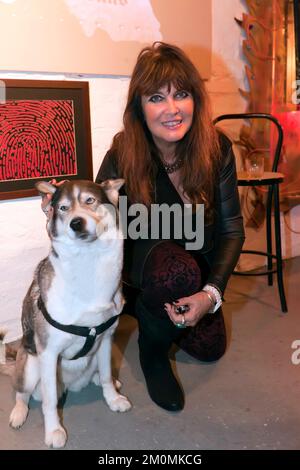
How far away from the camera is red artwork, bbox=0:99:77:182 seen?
64.0 inches

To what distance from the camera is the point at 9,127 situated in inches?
63.8

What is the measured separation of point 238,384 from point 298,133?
1.54m

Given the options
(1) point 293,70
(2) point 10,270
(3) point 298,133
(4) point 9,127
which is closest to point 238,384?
(2) point 10,270

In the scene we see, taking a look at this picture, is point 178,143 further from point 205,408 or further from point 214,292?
point 205,408

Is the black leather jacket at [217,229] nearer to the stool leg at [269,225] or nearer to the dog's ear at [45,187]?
the dog's ear at [45,187]

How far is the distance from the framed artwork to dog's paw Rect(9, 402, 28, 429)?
77 centimetres

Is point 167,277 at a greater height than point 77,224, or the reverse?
point 77,224

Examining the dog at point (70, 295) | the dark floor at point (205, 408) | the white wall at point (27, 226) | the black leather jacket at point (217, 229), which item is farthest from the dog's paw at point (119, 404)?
the white wall at point (27, 226)

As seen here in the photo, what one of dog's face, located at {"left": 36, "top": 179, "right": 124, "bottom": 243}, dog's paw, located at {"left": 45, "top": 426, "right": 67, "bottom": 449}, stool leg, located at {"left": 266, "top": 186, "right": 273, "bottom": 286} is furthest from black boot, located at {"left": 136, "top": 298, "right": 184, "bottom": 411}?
stool leg, located at {"left": 266, "top": 186, "right": 273, "bottom": 286}

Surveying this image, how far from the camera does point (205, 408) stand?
132cm

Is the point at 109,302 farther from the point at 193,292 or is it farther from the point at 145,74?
the point at 145,74

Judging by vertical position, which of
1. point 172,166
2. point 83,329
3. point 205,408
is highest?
point 172,166

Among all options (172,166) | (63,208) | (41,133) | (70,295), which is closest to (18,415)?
(70,295)

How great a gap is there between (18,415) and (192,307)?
1.94 feet
